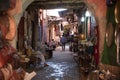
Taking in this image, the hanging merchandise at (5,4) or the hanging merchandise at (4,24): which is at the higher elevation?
the hanging merchandise at (5,4)

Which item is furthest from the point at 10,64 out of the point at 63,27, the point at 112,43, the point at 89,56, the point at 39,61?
the point at 63,27

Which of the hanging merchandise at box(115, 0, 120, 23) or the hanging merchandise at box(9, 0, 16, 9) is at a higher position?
the hanging merchandise at box(9, 0, 16, 9)

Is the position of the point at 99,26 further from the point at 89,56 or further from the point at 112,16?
the point at 89,56

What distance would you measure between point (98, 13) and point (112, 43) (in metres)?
1.03

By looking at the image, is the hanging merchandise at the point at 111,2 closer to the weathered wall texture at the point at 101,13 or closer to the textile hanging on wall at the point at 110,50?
the textile hanging on wall at the point at 110,50

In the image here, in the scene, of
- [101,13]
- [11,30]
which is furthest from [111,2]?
[11,30]

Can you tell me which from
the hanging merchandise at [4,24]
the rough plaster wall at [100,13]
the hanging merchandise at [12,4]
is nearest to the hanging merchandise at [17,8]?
the hanging merchandise at [12,4]

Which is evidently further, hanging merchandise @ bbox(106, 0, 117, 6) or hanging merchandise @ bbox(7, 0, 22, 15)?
hanging merchandise @ bbox(7, 0, 22, 15)

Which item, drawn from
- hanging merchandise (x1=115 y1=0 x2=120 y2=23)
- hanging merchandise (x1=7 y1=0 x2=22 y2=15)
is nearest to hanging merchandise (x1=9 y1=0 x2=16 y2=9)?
hanging merchandise (x1=7 y1=0 x2=22 y2=15)

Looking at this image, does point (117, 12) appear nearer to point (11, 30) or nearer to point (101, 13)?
point (101, 13)

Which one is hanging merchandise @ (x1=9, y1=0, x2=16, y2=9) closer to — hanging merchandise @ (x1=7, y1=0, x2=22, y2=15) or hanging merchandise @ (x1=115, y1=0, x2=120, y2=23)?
hanging merchandise @ (x1=7, y1=0, x2=22, y2=15)

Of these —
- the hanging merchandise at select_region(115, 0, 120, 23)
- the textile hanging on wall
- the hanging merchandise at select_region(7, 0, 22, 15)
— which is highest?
the hanging merchandise at select_region(7, 0, 22, 15)

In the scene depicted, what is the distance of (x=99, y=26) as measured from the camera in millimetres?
6762

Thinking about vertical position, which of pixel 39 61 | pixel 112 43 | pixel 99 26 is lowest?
pixel 39 61
